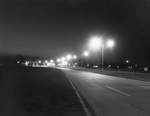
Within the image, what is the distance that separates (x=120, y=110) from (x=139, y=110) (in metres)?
0.85

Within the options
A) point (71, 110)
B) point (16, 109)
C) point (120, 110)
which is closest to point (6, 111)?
point (16, 109)

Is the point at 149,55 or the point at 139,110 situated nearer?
the point at 139,110

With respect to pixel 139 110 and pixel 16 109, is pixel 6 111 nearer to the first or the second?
pixel 16 109

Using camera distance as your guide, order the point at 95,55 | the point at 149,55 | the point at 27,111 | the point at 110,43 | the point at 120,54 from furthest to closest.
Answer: the point at 95,55 < the point at 120,54 < the point at 149,55 < the point at 110,43 < the point at 27,111


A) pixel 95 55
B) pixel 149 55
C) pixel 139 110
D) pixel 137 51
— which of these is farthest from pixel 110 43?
pixel 95 55

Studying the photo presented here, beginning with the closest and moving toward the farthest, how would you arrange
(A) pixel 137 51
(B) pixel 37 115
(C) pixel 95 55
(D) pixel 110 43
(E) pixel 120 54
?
→ (B) pixel 37 115 → (D) pixel 110 43 → (A) pixel 137 51 → (E) pixel 120 54 → (C) pixel 95 55

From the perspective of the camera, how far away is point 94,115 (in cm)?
789

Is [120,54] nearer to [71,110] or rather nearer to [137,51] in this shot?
[137,51]

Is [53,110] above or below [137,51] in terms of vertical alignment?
below

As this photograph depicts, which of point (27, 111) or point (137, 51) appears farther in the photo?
point (137, 51)

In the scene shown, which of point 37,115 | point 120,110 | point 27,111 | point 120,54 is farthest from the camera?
point 120,54

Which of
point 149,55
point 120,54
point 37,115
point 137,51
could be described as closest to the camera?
point 37,115

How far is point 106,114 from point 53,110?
2277mm

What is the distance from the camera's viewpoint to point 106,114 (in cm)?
808
